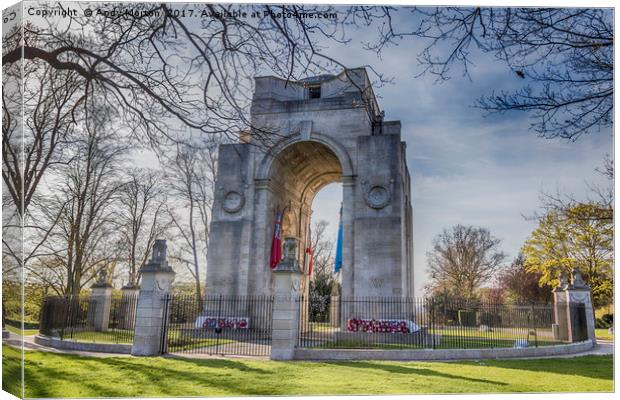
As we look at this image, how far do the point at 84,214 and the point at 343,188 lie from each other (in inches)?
396

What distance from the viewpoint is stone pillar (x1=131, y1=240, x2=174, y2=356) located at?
1180 cm

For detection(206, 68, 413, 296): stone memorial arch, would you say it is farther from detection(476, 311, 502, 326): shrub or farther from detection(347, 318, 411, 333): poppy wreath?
detection(476, 311, 502, 326): shrub

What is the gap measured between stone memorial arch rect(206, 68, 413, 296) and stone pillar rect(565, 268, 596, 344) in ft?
19.0

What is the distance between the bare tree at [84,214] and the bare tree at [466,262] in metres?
25.1

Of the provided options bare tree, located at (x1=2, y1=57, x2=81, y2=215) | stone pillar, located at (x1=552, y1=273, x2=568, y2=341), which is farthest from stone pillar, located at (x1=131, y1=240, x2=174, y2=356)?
stone pillar, located at (x1=552, y1=273, x2=568, y2=341)

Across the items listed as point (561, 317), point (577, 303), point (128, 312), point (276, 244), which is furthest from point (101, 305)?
point (577, 303)

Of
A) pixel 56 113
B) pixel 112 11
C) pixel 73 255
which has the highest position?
pixel 112 11

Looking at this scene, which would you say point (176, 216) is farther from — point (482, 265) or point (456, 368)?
point (482, 265)

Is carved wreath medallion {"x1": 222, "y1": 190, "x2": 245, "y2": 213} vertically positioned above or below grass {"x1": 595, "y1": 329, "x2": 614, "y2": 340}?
above

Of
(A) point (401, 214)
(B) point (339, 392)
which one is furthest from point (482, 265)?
(B) point (339, 392)

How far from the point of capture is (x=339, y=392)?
8086 millimetres

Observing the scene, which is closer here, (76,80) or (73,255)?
(76,80)

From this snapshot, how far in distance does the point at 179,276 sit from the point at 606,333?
20504 mm

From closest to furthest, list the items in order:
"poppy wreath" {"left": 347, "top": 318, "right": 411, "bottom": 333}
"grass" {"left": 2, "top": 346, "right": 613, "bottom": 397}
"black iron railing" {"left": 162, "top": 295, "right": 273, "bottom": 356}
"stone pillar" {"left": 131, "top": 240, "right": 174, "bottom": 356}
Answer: "grass" {"left": 2, "top": 346, "right": 613, "bottom": 397} → "stone pillar" {"left": 131, "top": 240, "right": 174, "bottom": 356} → "black iron railing" {"left": 162, "top": 295, "right": 273, "bottom": 356} → "poppy wreath" {"left": 347, "top": 318, "right": 411, "bottom": 333}
